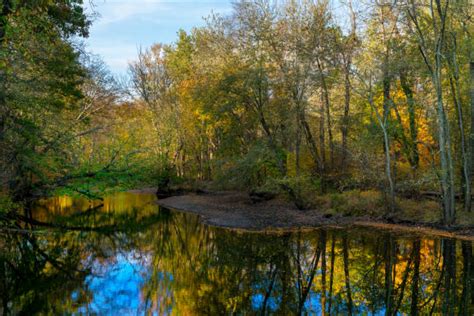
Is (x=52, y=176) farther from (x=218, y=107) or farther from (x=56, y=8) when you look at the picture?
(x=218, y=107)

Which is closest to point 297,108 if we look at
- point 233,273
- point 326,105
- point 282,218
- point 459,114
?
point 326,105

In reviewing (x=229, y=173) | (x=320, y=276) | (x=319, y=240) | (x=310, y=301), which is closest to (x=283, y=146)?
(x=229, y=173)

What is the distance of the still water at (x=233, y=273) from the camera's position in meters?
8.21

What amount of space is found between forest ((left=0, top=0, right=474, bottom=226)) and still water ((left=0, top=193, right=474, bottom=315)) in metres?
2.10

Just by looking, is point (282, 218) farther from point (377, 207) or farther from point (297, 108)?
point (297, 108)

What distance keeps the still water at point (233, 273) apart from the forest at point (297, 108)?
2.10 m

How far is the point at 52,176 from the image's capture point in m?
15.5

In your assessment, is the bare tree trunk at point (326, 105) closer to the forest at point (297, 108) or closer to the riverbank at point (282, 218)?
the forest at point (297, 108)

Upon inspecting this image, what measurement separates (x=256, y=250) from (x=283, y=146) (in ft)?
43.8

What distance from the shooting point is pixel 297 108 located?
2189 cm

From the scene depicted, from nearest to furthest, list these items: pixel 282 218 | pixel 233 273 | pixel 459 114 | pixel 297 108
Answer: pixel 233 273, pixel 459 114, pixel 282 218, pixel 297 108

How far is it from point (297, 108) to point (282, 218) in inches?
245

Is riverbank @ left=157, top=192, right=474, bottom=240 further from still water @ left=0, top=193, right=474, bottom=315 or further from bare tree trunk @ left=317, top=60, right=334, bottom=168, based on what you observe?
bare tree trunk @ left=317, top=60, right=334, bottom=168

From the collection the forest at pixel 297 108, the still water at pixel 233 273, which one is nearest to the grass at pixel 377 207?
the forest at pixel 297 108
